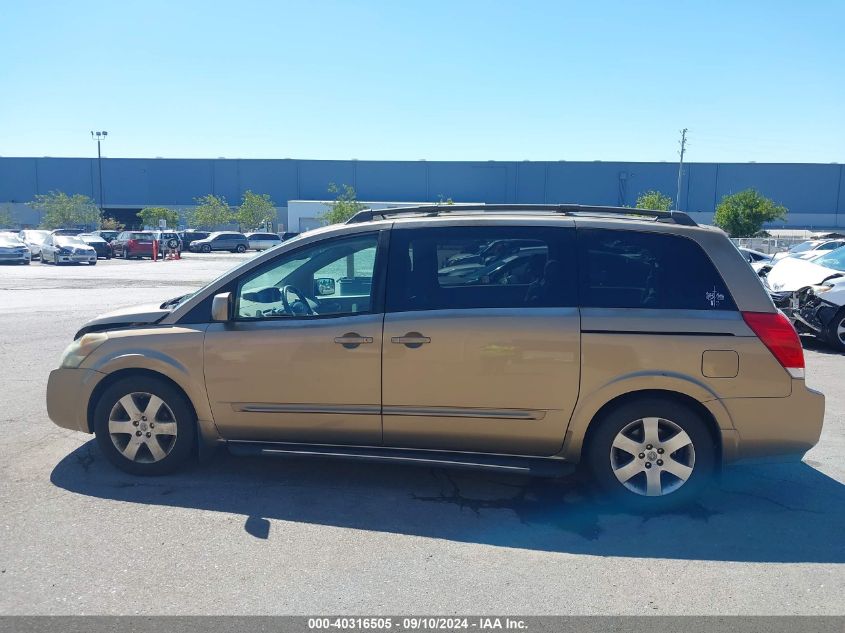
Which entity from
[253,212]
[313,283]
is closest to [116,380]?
[313,283]

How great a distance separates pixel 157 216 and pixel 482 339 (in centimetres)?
7061

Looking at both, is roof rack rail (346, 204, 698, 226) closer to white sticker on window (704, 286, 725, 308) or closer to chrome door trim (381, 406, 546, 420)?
white sticker on window (704, 286, 725, 308)

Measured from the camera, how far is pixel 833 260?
11.4 m

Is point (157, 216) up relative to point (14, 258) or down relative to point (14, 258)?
up

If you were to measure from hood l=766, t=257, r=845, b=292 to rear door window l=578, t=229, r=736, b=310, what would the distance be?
7.71 m

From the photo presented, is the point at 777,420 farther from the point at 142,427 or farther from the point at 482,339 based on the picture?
the point at 142,427

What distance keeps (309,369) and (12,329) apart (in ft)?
30.3

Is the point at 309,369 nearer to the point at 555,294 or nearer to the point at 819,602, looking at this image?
the point at 555,294

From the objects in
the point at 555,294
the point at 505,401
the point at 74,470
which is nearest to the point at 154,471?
the point at 74,470

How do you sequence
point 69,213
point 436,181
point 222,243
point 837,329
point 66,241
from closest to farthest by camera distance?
point 837,329 → point 66,241 → point 222,243 → point 69,213 → point 436,181

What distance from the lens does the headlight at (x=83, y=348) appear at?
4.94 meters

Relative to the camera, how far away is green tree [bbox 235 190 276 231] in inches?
2709

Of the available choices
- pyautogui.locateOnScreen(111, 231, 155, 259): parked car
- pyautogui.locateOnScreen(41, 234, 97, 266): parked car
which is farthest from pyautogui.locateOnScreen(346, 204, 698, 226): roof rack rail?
pyautogui.locateOnScreen(111, 231, 155, 259): parked car

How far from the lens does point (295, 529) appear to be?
415 cm
